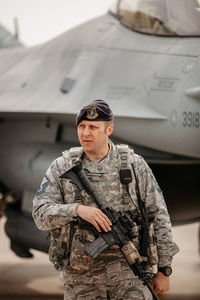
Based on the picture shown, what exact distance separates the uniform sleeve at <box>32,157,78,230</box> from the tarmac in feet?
14.1

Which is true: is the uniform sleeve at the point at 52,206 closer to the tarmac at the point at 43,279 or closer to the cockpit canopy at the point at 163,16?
the cockpit canopy at the point at 163,16

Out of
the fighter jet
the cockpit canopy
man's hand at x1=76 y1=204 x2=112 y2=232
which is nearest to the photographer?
man's hand at x1=76 y1=204 x2=112 y2=232

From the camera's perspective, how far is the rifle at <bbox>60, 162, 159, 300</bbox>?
3324mm

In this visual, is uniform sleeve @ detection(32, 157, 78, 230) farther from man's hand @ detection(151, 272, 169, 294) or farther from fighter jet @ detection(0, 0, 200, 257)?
fighter jet @ detection(0, 0, 200, 257)

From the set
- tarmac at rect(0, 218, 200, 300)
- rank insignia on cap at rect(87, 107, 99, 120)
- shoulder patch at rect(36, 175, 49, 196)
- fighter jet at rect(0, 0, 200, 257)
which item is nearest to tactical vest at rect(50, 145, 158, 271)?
shoulder patch at rect(36, 175, 49, 196)

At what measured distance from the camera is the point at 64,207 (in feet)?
11.0

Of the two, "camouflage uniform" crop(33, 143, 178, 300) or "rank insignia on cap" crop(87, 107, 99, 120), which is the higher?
"rank insignia on cap" crop(87, 107, 99, 120)

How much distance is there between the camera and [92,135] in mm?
3463

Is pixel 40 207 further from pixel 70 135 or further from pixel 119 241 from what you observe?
pixel 70 135

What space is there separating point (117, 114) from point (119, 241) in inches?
100

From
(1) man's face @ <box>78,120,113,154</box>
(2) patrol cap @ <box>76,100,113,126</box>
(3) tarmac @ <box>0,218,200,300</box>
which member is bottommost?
(3) tarmac @ <box>0,218,200,300</box>

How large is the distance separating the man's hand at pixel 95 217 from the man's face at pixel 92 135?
34 centimetres

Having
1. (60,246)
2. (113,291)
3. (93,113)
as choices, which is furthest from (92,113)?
(113,291)

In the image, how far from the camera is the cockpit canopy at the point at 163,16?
572cm
